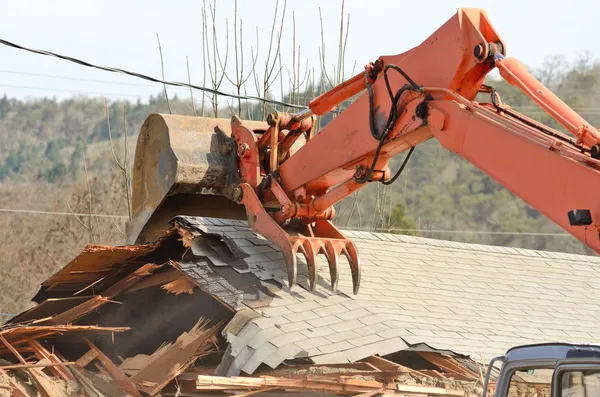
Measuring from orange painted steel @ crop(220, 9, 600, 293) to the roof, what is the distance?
44 cm

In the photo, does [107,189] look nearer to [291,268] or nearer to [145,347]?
[145,347]

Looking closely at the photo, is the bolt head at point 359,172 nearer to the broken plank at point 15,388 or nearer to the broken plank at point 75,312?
the broken plank at point 75,312

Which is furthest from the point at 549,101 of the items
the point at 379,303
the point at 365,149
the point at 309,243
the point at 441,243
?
the point at 441,243

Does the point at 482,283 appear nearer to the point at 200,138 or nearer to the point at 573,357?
the point at 200,138

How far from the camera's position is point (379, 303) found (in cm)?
1116

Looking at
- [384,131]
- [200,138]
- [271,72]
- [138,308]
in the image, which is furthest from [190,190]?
[271,72]

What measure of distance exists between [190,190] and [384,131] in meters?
3.18

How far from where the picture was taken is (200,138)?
11586mm

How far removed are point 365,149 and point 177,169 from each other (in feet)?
8.77

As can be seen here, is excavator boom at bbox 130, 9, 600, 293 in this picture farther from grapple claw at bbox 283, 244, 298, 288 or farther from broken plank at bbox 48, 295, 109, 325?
broken plank at bbox 48, 295, 109, 325

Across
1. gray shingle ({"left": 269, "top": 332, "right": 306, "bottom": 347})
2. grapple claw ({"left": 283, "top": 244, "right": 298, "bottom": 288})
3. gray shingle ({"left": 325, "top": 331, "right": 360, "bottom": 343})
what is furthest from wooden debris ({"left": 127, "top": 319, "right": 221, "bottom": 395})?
gray shingle ({"left": 325, "top": 331, "right": 360, "bottom": 343})

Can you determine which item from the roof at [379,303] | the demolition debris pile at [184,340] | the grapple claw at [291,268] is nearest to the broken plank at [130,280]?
the demolition debris pile at [184,340]

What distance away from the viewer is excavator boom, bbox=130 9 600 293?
22.5 ft

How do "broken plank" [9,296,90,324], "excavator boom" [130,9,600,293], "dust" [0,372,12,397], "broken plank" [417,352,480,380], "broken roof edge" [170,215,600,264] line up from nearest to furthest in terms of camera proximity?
"excavator boom" [130,9,600,293] → "dust" [0,372,12,397] → "broken plank" [417,352,480,380] → "broken plank" [9,296,90,324] → "broken roof edge" [170,215,600,264]
